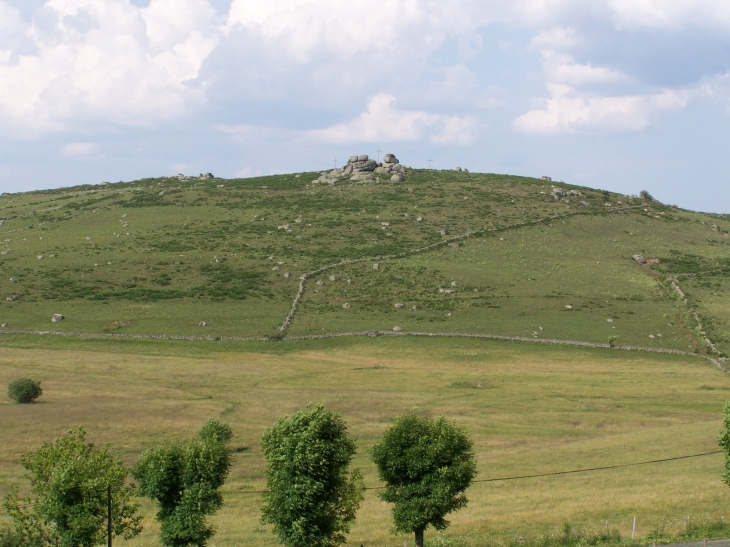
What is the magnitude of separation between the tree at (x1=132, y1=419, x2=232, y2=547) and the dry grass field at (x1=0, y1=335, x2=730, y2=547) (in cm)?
224

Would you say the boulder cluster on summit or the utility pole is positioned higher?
the boulder cluster on summit

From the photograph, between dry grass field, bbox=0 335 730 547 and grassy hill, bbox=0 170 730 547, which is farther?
grassy hill, bbox=0 170 730 547

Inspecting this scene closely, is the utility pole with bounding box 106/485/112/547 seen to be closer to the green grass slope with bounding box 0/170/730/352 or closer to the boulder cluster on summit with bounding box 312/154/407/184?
the green grass slope with bounding box 0/170/730/352

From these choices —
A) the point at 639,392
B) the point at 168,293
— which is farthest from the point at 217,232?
the point at 639,392

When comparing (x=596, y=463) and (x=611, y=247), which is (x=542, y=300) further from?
(x=596, y=463)

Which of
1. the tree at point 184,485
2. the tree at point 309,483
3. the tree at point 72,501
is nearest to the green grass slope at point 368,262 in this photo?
the tree at point 184,485

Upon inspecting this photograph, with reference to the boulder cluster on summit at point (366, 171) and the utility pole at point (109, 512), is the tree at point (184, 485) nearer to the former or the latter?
the utility pole at point (109, 512)

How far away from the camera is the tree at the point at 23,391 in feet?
177

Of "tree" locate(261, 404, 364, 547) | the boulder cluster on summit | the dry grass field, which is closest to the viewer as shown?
"tree" locate(261, 404, 364, 547)

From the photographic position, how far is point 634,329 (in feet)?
288

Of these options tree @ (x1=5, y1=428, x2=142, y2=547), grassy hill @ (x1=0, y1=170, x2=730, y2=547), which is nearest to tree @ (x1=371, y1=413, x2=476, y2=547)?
grassy hill @ (x1=0, y1=170, x2=730, y2=547)

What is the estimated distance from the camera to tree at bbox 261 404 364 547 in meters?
29.0

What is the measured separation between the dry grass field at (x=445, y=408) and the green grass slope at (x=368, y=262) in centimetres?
829

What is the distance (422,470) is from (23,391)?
37.4 m
